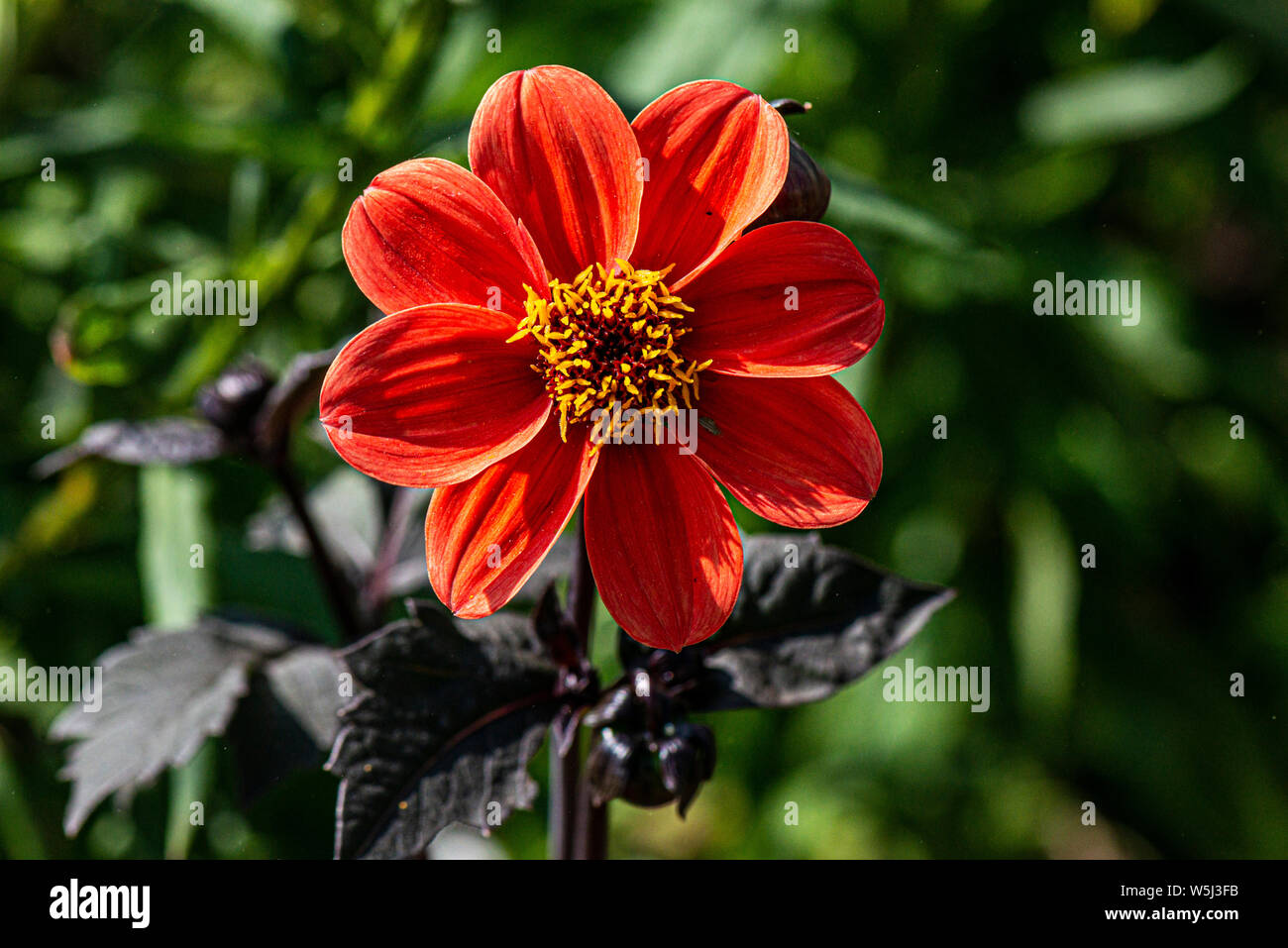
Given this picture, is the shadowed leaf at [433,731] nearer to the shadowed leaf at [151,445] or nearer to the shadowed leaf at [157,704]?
the shadowed leaf at [157,704]

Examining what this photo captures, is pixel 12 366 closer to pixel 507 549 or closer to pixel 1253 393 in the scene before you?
pixel 507 549

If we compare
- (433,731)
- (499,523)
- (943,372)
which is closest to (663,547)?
(499,523)

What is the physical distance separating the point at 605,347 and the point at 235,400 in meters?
0.44

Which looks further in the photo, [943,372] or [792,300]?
[943,372]

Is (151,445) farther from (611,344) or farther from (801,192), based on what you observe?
(801,192)

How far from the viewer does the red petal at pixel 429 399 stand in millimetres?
733

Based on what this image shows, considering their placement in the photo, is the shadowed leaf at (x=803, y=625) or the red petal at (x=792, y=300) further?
the shadowed leaf at (x=803, y=625)

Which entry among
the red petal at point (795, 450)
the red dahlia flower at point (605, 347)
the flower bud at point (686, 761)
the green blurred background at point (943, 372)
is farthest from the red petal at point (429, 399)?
the green blurred background at point (943, 372)

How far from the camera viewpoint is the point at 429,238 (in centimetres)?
77

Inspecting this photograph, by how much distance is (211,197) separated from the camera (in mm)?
1883

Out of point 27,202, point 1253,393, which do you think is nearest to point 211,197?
point 27,202

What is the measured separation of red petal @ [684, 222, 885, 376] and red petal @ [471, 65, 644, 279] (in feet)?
0.27

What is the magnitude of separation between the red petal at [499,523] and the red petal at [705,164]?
17cm

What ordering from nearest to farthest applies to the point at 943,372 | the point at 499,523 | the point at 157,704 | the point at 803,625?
the point at 499,523
the point at 803,625
the point at 157,704
the point at 943,372
